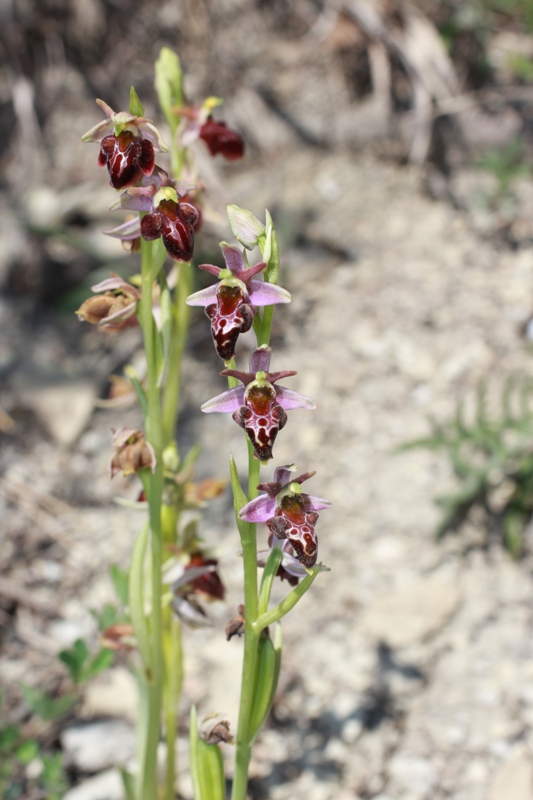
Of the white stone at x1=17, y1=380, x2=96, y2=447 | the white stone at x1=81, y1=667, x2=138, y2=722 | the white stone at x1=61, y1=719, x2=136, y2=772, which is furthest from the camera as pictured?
the white stone at x1=17, y1=380, x2=96, y2=447

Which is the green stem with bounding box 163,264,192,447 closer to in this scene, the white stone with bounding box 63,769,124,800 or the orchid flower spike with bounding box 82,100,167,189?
the orchid flower spike with bounding box 82,100,167,189

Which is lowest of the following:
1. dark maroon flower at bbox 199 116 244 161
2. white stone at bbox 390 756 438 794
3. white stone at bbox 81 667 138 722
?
white stone at bbox 390 756 438 794

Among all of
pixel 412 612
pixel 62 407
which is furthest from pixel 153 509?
pixel 62 407

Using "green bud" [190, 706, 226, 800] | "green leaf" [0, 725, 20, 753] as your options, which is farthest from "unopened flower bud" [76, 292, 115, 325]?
"green leaf" [0, 725, 20, 753]

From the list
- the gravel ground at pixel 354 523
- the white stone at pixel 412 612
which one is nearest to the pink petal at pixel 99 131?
the gravel ground at pixel 354 523

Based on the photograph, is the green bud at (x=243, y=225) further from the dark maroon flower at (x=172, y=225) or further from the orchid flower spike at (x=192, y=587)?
the orchid flower spike at (x=192, y=587)

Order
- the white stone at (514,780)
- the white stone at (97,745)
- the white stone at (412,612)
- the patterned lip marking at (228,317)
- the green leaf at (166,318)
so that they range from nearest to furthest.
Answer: the patterned lip marking at (228,317), the green leaf at (166,318), the white stone at (514,780), the white stone at (97,745), the white stone at (412,612)
